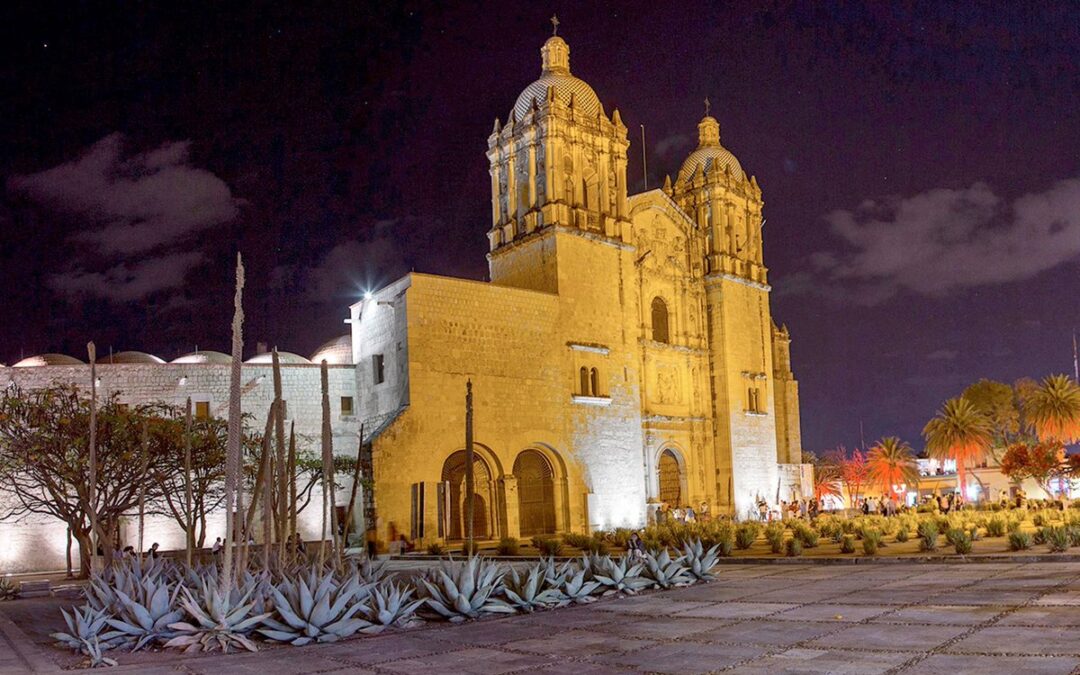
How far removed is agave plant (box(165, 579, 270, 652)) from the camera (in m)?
10.0

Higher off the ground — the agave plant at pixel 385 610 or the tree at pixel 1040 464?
the tree at pixel 1040 464

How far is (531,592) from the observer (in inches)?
479

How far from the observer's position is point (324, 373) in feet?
47.2

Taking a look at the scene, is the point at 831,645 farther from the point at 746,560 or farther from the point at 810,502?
the point at 810,502

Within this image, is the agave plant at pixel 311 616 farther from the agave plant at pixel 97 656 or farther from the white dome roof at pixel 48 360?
the white dome roof at pixel 48 360

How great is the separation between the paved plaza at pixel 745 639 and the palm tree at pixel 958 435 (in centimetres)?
3616

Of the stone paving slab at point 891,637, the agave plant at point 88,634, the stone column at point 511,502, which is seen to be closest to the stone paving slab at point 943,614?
the stone paving slab at point 891,637

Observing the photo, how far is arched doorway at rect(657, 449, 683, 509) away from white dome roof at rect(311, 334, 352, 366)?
13.0 metres

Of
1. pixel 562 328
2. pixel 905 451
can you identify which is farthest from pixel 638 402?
pixel 905 451

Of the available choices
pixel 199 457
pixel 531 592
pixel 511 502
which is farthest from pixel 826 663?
pixel 511 502

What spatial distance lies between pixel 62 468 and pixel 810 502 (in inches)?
1155

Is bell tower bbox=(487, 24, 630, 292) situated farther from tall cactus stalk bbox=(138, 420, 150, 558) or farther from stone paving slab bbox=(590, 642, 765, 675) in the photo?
stone paving slab bbox=(590, 642, 765, 675)

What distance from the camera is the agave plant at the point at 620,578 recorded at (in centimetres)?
1346

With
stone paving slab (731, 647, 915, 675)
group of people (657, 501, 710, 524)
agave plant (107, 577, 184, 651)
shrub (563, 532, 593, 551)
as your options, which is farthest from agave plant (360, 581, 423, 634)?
group of people (657, 501, 710, 524)
